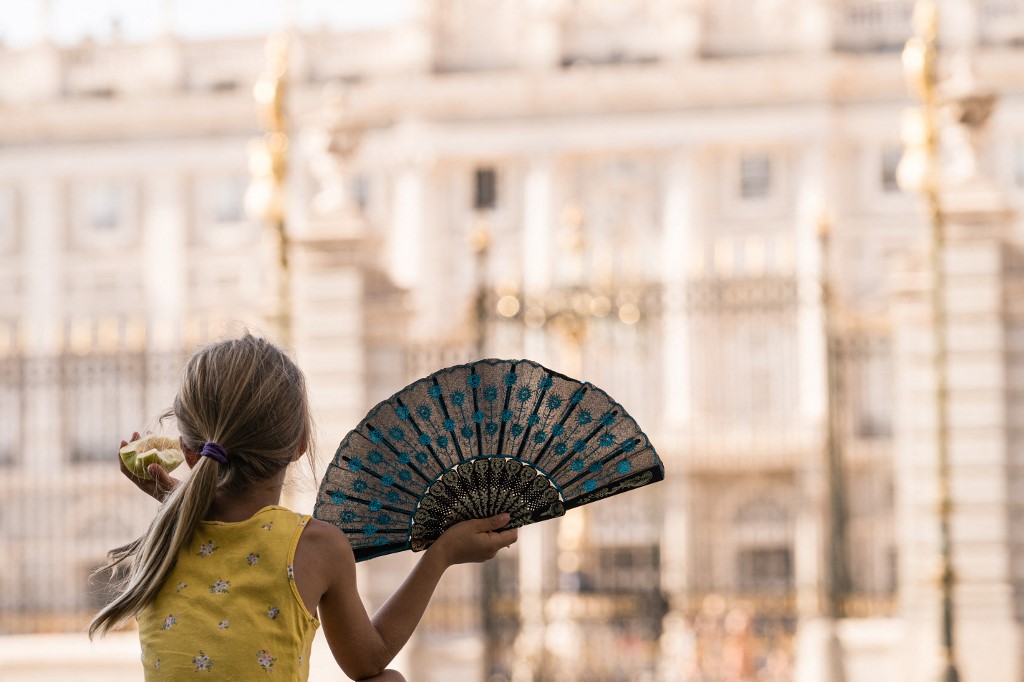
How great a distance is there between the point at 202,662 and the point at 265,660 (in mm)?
98

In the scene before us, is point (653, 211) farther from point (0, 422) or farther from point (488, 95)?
point (0, 422)

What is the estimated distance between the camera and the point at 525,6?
113 ft

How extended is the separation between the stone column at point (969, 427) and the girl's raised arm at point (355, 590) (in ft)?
28.1

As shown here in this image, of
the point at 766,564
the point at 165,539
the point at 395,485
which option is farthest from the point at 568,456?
the point at 766,564

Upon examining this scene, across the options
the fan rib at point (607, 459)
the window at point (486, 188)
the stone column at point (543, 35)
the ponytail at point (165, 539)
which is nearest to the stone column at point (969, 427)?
the fan rib at point (607, 459)

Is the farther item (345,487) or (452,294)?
(452,294)

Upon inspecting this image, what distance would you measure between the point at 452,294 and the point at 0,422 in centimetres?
971

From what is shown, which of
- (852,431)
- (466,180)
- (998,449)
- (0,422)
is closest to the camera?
(998,449)

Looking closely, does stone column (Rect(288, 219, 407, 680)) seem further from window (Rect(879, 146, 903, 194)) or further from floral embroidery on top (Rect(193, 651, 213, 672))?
window (Rect(879, 146, 903, 194))

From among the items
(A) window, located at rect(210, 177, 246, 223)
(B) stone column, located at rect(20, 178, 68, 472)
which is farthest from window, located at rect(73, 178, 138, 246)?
(A) window, located at rect(210, 177, 246, 223)

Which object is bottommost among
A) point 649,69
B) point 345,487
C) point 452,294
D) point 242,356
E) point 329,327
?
point 345,487

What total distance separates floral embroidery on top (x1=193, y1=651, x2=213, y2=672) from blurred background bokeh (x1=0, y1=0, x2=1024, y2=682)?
796cm

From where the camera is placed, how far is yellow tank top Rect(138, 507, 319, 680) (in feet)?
8.15

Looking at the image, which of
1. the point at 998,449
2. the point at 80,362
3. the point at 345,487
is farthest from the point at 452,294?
the point at 345,487
